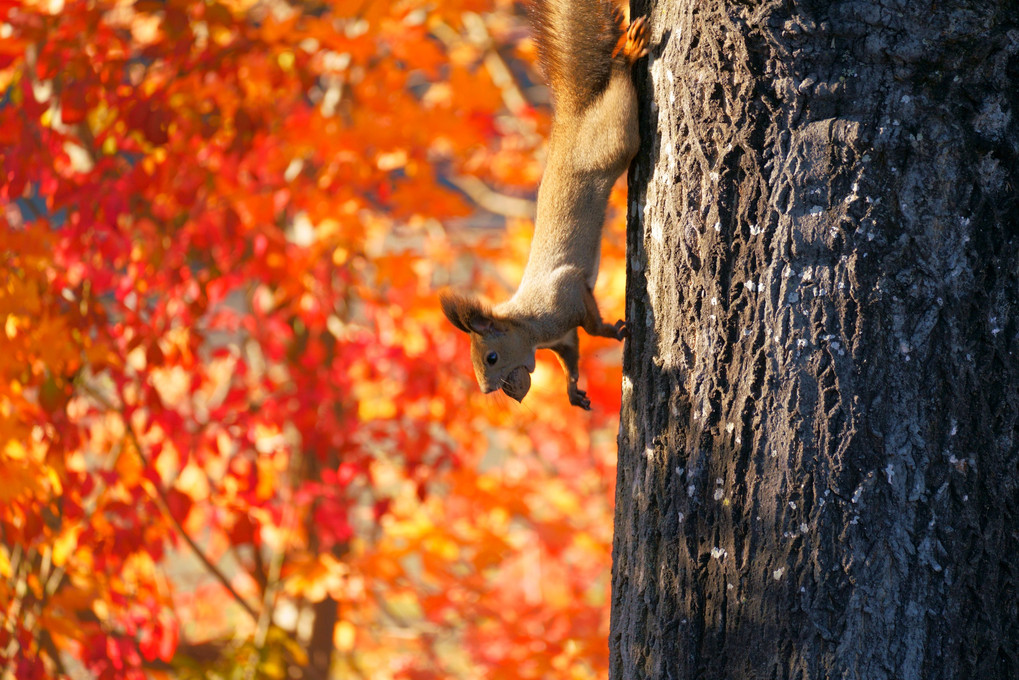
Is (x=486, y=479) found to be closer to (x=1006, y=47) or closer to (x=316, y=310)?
(x=316, y=310)

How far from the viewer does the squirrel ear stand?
91.5 inches

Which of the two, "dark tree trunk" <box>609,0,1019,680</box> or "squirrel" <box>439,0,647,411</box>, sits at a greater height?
"squirrel" <box>439,0,647,411</box>

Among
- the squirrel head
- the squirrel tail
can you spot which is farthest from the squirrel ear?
the squirrel tail

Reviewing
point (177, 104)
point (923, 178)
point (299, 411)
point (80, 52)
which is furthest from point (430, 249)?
point (923, 178)

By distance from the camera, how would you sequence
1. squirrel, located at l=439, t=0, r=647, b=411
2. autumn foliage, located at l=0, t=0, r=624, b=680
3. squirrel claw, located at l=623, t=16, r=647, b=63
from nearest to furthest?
squirrel claw, located at l=623, t=16, r=647, b=63
squirrel, located at l=439, t=0, r=647, b=411
autumn foliage, located at l=0, t=0, r=624, b=680

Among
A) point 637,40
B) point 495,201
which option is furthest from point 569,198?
point 495,201

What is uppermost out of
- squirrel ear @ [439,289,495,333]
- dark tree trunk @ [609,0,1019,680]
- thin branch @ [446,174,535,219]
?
thin branch @ [446,174,535,219]

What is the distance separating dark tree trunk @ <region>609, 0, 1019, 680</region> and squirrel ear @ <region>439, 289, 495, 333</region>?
3.24ft

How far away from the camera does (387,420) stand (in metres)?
3.84

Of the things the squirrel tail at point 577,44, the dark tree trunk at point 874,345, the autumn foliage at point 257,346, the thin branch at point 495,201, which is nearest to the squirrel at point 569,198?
the squirrel tail at point 577,44

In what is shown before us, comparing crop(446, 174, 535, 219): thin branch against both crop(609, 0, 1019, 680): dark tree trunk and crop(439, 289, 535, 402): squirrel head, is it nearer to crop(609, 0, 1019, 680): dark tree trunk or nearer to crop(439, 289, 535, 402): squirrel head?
crop(439, 289, 535, 402): squirrel head

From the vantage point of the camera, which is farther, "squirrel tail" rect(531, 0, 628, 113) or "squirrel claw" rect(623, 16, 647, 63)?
"squirrel tail" rect(531, 0, 628, 113)

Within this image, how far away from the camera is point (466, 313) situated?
2.34 m

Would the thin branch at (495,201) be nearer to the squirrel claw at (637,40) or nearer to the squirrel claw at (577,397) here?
the squirrel claw at (577,397)
